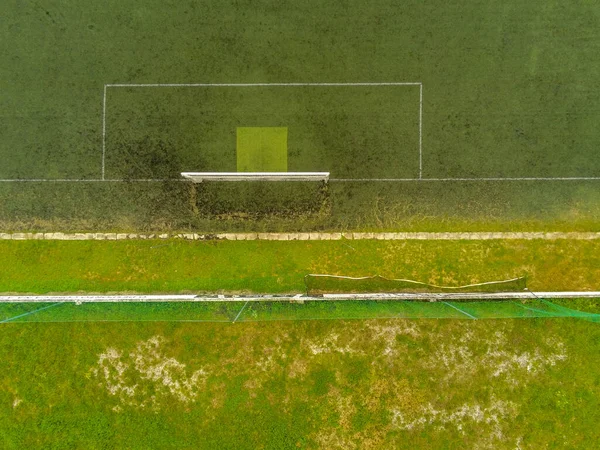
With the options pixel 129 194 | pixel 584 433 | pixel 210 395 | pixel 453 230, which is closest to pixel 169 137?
pixel 129 194

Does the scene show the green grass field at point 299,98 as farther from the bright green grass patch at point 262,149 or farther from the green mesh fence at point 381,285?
the green mesh fence at point 381,285

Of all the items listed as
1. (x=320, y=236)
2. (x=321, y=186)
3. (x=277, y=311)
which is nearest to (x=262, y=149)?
(x=321, y=186)

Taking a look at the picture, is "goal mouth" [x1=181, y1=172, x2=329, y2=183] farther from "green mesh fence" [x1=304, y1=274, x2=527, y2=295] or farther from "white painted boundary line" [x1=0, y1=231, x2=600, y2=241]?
"green mesh fence" [x1=304, y1=274, x2=527, y2=295]

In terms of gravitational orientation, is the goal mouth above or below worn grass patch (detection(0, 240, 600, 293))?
above

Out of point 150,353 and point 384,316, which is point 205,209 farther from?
point 384,316

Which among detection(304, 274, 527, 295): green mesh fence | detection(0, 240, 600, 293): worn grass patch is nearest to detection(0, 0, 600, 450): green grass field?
detection(0, 240, 600, 293): worn grass patch

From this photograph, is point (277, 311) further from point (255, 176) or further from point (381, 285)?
point (255, 176)
